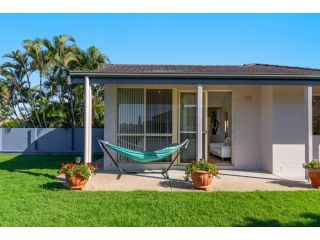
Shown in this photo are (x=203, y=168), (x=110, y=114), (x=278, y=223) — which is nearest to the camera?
(x=278, y=223)

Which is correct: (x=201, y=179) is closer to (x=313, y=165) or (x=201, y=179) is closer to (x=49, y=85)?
Answer: (x=313, y=165)

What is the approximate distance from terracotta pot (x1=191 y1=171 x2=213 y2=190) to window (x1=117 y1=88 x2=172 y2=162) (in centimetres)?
267

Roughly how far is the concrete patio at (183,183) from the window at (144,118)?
1198mm

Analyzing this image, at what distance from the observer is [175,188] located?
6.20m

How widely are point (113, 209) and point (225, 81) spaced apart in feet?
14.4

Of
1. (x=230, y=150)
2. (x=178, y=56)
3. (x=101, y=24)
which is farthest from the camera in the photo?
(x=178, y=56)

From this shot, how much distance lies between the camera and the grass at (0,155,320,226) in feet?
13.8

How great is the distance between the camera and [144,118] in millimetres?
8609

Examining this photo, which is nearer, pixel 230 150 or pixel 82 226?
pixel 82 226

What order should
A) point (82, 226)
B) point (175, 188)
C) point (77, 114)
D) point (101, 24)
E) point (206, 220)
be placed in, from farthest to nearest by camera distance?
point (77, 114) < point (101, 24) < point (175, 188) < point (206, 220) < point (82, 226)

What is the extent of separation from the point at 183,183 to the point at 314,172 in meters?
3.00

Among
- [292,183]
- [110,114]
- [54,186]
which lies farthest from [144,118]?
[292,183]
